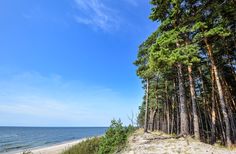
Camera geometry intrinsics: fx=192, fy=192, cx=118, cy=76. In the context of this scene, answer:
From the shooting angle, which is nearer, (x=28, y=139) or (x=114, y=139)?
(x=114, y=139)

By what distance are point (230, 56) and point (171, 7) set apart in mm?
6980

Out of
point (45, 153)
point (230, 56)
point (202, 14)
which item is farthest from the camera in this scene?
point (45, 153)

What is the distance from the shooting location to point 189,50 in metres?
10.3

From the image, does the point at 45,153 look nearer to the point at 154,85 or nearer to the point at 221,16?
the point at 154,85

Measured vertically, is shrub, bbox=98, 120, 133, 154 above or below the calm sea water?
above

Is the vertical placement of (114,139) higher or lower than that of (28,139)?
higher

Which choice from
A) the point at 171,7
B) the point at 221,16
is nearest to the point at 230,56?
the point at 221,16

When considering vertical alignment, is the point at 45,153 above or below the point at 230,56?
below

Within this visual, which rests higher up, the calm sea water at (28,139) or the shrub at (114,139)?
the shrub at (114,139)

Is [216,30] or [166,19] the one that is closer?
[216,30]

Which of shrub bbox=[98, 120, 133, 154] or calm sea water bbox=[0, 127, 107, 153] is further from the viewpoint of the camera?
calm sea water bbox=[0, 127, 107, 153]

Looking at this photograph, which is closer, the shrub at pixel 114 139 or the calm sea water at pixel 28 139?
the shrub at pixel 114 139

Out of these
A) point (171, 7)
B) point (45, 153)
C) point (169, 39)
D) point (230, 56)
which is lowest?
point (45, 153)

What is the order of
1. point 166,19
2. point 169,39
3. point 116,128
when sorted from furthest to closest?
point 116,128
point 166,19
point 169,39
